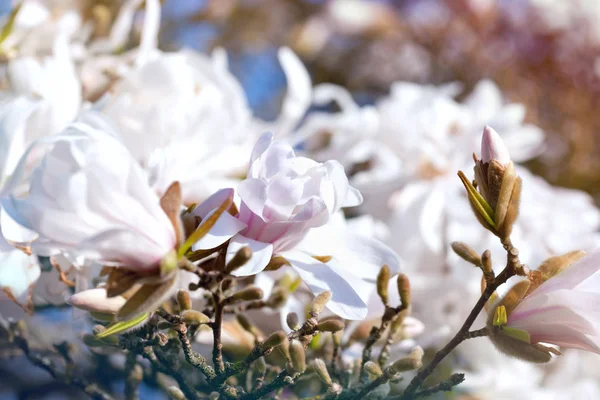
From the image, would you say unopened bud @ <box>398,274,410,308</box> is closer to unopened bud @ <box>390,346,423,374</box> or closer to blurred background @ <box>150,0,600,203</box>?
unopened bud @ <box>390,346,423,374</box>

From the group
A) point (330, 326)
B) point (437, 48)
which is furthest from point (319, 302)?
point (437, 48)

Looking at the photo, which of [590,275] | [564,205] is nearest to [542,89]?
[564,205]

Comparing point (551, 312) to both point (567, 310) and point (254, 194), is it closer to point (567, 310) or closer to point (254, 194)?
point (567, 310)

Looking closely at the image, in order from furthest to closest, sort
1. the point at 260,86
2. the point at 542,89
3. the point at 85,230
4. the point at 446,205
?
the point at 260,86
the point at 542,89
the point at 446,205
the point at 85,230

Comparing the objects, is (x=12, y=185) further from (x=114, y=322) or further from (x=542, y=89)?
(x=542, y=89)

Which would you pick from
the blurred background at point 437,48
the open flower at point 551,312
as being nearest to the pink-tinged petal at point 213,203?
the open flower at point 551,312

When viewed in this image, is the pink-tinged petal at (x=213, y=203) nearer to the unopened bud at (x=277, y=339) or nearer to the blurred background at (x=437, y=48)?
the unopened bud at (x=277, y=339)

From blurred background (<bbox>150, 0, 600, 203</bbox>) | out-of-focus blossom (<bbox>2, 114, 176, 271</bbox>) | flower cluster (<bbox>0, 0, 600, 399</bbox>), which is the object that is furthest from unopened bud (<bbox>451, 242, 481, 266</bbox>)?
blurred background (<bbox>150, 0, 600, 203</bbox>)

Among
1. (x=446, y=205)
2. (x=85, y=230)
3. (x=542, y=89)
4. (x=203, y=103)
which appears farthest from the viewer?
(x=542, y=89)
